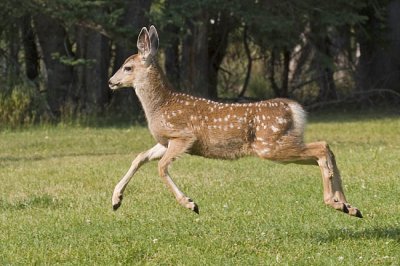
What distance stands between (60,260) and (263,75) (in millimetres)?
21922

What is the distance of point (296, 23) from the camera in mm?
24188

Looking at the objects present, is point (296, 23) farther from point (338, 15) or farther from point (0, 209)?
point (0, 209)

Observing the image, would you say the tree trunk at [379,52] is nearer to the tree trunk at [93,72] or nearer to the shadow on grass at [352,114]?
the shadow on grass at [352,114]

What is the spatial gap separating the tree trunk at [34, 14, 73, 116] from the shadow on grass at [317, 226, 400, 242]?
14.7 meters

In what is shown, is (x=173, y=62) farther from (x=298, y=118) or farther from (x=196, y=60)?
(x=298, y=118)

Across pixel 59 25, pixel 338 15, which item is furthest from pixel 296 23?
pixel 59 25

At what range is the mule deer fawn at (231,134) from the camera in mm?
8203

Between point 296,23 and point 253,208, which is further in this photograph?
point 296,23

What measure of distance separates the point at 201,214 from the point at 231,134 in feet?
5.83

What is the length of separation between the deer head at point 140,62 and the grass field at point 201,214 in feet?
4.40

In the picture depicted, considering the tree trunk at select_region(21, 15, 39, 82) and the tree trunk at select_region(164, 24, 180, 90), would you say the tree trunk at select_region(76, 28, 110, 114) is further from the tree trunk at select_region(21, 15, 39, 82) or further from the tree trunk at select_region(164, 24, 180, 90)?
the tree trunk at select_region(164, 24, 180, 90)

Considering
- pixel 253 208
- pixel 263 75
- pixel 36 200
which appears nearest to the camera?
pixel 253 208

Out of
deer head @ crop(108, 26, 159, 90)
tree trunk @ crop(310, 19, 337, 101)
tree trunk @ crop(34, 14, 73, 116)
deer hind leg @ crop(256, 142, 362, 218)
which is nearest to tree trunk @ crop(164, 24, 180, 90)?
tree trunk @ crop(34, 14, 73, 116)

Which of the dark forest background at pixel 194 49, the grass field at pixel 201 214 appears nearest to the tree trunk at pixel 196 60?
the dark forest background at pixel 194 49
